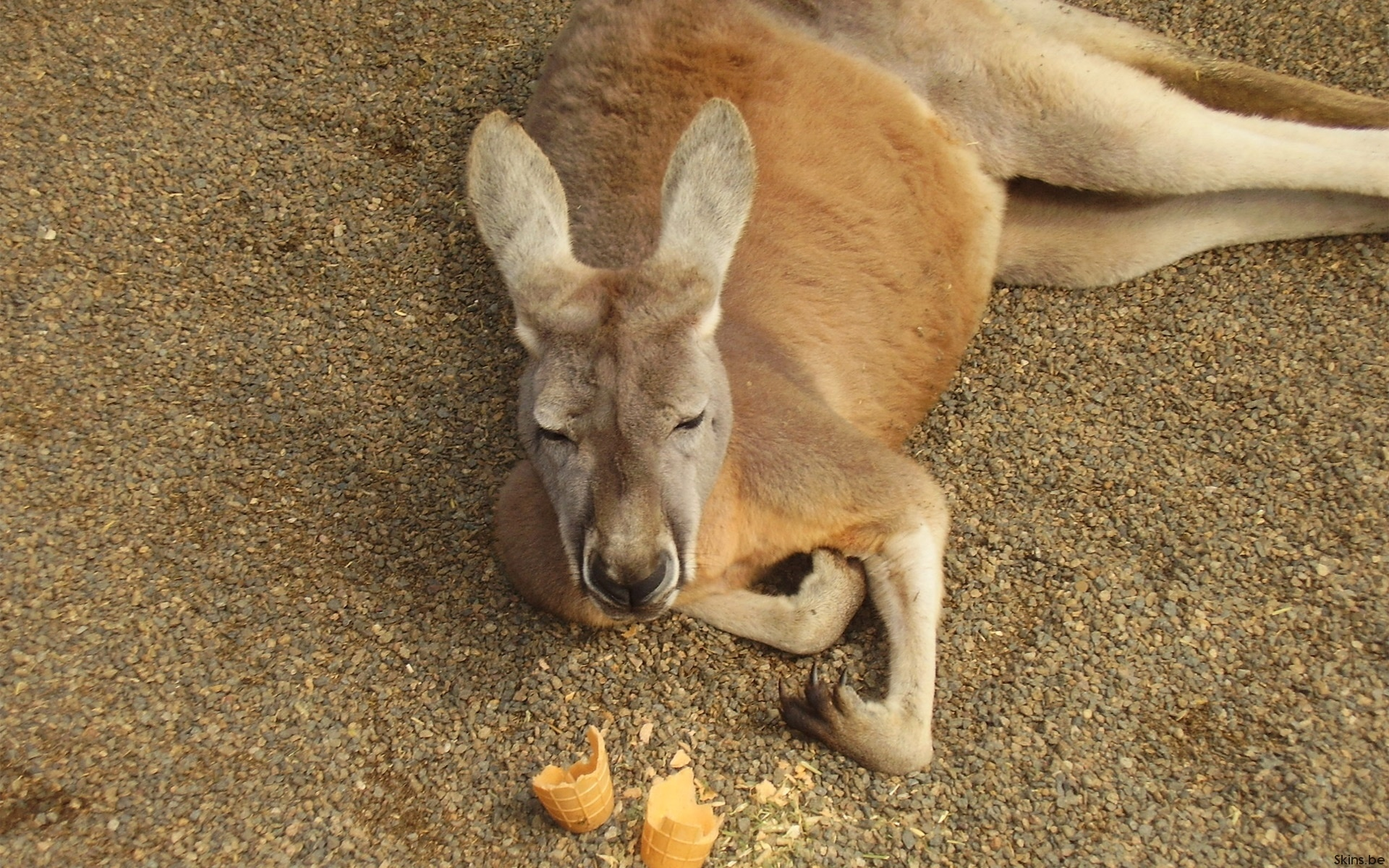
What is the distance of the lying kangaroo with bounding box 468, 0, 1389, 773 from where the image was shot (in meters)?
3.13

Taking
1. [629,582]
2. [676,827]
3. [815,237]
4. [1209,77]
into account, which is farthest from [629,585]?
[1209,77]

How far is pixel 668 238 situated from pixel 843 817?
1.69m

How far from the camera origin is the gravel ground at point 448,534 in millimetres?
3121

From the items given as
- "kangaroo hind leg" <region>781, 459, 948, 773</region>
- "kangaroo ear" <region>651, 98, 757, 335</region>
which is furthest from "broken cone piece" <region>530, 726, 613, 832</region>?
"kangaroo ear" <region>651, 98, 757, 335</region>

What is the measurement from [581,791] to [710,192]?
1681mm

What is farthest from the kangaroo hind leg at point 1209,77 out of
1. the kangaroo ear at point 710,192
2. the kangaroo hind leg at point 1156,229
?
the kangaroo ear at point 710,192

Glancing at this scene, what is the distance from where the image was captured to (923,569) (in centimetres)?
346

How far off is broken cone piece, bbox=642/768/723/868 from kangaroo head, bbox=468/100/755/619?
456mm

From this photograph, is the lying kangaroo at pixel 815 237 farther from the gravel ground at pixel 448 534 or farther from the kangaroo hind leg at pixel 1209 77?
the gravel ground at pixel 448 534

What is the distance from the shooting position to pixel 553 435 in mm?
3127

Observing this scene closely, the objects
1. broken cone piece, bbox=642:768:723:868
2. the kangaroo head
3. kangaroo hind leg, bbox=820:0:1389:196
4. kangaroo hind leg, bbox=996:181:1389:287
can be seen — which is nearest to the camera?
broken cone piece, bbox=642:768:723:868

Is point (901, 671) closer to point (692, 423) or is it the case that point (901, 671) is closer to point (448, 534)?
point (692, 423)

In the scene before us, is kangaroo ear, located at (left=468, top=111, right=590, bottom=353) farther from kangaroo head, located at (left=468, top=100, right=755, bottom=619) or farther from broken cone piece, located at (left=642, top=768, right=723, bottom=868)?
broken cone piece, located at (left=642, top=768, right=723, bottom=868)

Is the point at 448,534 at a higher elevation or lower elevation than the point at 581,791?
lower
